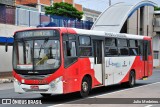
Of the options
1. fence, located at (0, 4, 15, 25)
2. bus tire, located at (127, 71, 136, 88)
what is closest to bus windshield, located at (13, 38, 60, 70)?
bus tire, located at (127, 71, 136, 88)

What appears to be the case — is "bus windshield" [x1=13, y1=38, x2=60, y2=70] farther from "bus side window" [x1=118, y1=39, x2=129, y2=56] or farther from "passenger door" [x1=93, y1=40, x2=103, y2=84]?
"bus side window" [x1=118, y1=39, x2=129, y2=56]

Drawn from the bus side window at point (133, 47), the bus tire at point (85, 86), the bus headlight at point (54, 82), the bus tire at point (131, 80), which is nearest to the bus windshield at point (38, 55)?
the bus headlight at point (54, 82)

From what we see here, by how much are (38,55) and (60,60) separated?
0.89 meters

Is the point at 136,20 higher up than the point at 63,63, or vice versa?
the point at 136,20

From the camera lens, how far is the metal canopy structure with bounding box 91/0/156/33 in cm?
5550

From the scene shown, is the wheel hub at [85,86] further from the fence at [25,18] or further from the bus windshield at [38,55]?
the fence at [25,18]

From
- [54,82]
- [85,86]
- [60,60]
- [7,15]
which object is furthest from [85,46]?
[7,15]

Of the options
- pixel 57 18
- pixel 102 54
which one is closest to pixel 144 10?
pixel 57 18

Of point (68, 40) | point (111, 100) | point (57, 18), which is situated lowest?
point (111, 100)

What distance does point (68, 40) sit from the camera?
1495cm

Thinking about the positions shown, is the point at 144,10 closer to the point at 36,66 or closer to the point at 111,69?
the point at 111,69

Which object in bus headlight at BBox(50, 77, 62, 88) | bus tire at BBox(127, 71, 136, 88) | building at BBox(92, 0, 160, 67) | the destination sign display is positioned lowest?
bus tire at BBox(127, 71, 136, 88)

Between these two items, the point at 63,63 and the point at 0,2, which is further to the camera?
the point at 0,2

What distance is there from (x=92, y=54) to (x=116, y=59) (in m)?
2.55
